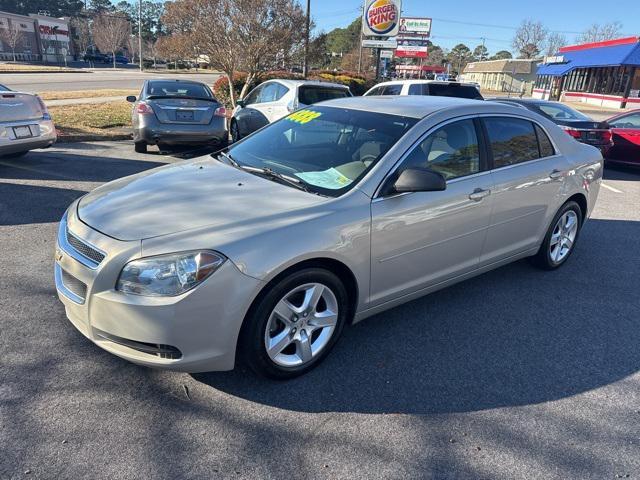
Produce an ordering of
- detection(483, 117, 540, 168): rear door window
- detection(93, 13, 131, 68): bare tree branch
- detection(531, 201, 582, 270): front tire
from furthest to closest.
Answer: detection(93, 13, 131, 68): bare tree branch → detection(531, 201, 582, 270): front tire → detection(483, 117, 540, 168): rear door window

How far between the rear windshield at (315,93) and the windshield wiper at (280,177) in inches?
279

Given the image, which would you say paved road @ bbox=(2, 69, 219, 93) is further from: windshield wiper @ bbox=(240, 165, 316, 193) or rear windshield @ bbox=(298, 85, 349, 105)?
windshield wiper @ bbox=(240, 165, 316, 193)

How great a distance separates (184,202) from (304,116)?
1602mm

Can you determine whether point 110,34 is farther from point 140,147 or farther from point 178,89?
point 140,147

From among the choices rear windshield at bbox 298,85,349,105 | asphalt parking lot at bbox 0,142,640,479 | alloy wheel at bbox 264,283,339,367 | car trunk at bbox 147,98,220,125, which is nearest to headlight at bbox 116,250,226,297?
alloy wheel at bbox 264,283,339,367

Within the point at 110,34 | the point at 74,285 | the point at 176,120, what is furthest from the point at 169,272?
the point at 110,34

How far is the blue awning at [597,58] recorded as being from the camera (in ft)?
115

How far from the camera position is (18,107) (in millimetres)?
7219

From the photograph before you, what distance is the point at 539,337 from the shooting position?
12.2 feet

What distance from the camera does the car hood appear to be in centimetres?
278

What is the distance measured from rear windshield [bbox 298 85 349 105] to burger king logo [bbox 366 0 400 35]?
1927 cm

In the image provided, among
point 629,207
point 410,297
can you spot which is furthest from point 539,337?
point 629,207

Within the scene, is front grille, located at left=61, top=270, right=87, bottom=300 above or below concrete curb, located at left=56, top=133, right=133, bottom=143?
above

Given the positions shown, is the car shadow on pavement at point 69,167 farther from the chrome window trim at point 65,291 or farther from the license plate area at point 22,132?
the chrome window trim at point 65,291
